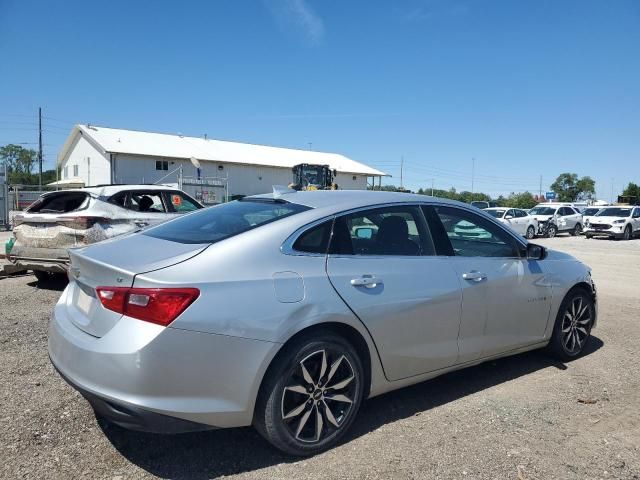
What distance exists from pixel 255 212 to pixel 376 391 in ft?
4.85

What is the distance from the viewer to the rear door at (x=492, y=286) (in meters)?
3.92

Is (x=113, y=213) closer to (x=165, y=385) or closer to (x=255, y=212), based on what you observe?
(x=255, y=212)

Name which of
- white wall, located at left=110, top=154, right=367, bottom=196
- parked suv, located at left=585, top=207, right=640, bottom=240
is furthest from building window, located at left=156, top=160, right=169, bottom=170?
parked suv, located at left=585, top=207, right=640, bottom=240

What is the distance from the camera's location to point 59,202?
7.60 meters

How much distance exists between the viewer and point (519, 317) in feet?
14.2

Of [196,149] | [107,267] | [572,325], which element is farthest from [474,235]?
[196,149]

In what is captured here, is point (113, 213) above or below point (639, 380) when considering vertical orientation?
above

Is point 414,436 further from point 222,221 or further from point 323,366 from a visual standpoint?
point 222,221

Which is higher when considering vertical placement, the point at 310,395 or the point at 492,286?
the point at 492,286

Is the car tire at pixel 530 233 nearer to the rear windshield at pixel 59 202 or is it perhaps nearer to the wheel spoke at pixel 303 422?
the rear windshield at pixel 59 202

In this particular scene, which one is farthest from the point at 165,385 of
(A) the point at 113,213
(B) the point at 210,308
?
(A) the point at 113,213

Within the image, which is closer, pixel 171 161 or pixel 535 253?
pixel 535 253

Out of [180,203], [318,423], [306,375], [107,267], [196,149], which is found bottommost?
[318,423]

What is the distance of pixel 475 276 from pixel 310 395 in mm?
1635
